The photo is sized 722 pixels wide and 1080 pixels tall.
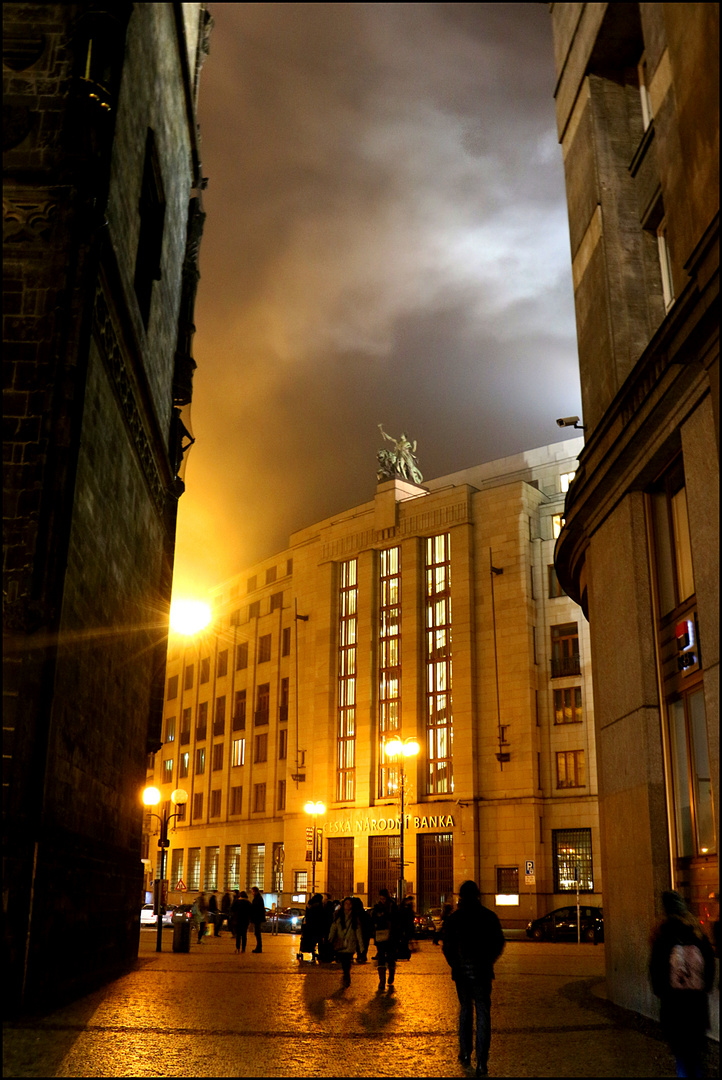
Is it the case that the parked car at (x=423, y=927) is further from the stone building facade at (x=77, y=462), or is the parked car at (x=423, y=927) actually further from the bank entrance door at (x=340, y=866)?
the stone building facade at (x=77, y=462)

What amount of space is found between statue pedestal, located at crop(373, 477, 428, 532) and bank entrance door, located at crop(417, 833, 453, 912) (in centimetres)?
2003

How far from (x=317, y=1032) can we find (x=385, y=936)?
6.82 metres

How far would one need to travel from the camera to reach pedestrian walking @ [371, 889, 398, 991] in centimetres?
1845

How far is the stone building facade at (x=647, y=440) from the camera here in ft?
38.6

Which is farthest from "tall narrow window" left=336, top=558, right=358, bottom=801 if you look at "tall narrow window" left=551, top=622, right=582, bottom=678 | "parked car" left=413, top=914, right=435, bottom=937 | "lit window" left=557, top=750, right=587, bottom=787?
"parked car" left=413, top=914, right=435, bottom=937

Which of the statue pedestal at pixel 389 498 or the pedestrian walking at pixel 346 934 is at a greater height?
the statue pedestal at pixel 389 498

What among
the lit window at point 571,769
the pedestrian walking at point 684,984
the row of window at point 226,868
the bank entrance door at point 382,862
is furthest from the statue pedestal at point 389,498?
the pedestrian walking at point 684,984

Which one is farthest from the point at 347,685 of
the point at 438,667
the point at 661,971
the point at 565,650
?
the point at 661,971

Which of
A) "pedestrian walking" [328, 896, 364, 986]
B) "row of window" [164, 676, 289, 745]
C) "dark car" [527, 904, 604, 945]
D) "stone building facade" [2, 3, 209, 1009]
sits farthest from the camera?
"row of window" [164, 676, 289, 745]

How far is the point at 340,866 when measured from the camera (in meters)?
63.1

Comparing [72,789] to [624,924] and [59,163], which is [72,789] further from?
Answer: [59,163]

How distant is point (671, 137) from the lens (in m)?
13.7

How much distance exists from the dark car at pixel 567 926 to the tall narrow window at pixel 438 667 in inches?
560

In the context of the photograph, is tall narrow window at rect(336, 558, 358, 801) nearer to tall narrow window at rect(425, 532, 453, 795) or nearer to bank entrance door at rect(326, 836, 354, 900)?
bank entrance door at rect(326, 836, 354, 900)
